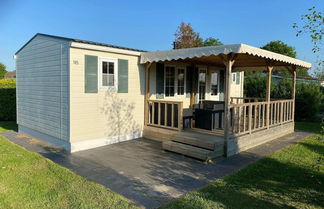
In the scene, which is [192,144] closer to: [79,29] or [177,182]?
[177,182]

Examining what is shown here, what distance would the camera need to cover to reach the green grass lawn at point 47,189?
3.07 meters

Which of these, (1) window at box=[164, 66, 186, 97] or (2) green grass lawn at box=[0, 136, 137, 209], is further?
(1) window at box=[164, 66, 186, 97]

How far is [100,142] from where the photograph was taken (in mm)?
6336

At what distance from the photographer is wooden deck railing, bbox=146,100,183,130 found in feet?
21.8

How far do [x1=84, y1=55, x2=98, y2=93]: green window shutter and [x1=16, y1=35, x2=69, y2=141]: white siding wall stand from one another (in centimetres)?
45

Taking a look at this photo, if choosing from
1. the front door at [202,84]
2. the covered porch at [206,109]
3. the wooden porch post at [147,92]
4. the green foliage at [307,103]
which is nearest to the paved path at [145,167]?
the covered porch at [206,109]

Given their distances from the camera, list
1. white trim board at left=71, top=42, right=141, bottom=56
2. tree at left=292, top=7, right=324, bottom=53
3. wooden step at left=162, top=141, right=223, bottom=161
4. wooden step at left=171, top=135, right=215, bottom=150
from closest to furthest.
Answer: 1. tree at left=292, top=7, right=324, bottom=53
2. wooden step at left=162, top=141, right=223, bottom=161
3. wooden step at left=171, top=135, right=215, bottom=150
4. white trim board at left=71, top=42, right=141, bottom=56

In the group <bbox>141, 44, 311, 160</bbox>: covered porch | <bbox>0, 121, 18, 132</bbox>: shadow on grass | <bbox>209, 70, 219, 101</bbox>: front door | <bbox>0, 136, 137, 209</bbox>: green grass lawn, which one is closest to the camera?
<bbox>0, 136, 137, 209</bbox>: green grass lawn

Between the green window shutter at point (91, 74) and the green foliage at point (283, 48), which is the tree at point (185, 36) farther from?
the green foliage at point (283, 48)

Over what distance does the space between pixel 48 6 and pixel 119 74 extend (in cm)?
780

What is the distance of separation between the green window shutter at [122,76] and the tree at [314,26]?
4661mm

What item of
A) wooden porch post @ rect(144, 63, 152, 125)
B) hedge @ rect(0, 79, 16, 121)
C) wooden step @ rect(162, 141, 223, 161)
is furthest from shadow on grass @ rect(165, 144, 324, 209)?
hedge @ rect(0, 79, 16, 121)

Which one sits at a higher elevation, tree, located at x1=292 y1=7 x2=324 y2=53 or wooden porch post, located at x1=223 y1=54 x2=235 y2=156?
tree, located at x1=292 y1=7 x2=324 y2=53

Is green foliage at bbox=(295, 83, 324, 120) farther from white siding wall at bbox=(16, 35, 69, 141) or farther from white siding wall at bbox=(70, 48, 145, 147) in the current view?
white siding wall at bbox=(16, 35, 69, 141)
